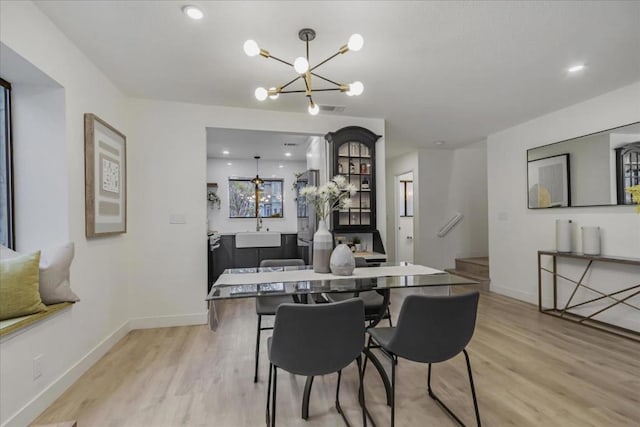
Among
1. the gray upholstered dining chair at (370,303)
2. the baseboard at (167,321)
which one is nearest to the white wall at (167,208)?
the baseboard at (167,321)

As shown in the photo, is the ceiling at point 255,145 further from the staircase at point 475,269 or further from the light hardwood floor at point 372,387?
the staircase at point 475,269

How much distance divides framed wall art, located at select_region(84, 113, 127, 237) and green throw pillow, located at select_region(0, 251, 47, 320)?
27.9 inches

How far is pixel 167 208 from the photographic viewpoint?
3.49 metres

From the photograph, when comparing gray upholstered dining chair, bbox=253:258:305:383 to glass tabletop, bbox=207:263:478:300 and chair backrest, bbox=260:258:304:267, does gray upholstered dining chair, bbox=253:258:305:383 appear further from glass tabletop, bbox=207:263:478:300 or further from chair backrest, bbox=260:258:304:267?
glass tabletop, bbox=207:263:478:300

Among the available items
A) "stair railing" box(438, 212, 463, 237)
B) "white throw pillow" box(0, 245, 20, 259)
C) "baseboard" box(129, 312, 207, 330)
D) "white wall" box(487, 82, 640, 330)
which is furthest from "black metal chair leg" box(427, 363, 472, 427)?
"stair railing" box(438, 212, 463, 237)

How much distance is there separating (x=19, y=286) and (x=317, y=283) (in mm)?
1731

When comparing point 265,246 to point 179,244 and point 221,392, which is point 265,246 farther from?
point 221,392

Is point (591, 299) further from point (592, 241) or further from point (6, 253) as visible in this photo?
point (6, 253)

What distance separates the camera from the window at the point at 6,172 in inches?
83.2

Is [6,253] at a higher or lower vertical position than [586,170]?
lower

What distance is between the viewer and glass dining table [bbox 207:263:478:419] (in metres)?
1.86

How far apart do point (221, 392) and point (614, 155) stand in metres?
4.39

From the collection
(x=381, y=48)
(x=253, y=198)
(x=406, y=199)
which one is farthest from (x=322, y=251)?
(x=406, y=199)

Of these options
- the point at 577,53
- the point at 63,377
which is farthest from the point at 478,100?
the point at 63,377
